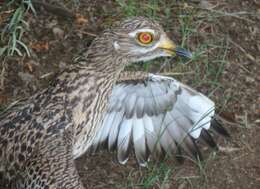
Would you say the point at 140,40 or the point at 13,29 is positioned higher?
the point at 140,40

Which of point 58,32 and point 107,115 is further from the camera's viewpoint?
point 58,32

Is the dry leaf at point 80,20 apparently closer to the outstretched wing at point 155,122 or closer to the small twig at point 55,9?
the small twig at point 55,9

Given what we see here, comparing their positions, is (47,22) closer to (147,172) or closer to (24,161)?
(147,172)

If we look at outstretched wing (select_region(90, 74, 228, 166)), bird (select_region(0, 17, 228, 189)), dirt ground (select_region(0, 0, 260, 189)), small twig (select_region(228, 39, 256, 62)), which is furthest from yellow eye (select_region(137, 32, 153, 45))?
small twig (select_region(228, 39, 256, 62))

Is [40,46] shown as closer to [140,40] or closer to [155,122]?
[155,122]

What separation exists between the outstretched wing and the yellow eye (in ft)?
2.49

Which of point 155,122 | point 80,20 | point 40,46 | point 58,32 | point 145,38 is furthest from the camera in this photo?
point 80,20

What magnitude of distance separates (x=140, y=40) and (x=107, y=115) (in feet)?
3.24

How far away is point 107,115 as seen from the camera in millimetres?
5152

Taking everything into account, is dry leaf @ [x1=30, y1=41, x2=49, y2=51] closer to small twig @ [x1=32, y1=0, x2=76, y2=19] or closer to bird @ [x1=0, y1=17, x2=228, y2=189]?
small twig @ [x1=32, y1=0, x2=76, y2=19]

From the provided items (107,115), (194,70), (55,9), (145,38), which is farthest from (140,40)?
(55,9)

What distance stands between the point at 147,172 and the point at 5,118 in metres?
1.38

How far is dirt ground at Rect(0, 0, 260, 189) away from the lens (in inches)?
201

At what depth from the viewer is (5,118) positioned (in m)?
4.11
